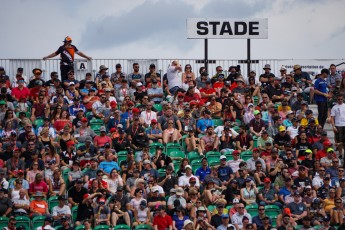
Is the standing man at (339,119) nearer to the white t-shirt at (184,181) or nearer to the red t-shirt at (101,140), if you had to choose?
the white t-shirt at (184,181)

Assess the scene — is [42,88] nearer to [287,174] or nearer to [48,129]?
[48,129]

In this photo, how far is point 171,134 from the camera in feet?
109

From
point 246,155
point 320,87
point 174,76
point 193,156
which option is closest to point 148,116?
point 193,156

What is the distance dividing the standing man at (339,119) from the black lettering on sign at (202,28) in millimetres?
7046

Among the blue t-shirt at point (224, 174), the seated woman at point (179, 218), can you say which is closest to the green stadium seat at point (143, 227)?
the seated woman at point (179, 218)

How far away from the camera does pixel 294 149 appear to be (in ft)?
110

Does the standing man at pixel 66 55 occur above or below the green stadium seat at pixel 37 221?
above

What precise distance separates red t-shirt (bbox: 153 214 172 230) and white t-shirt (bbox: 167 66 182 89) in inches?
323

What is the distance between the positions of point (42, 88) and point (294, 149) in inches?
288

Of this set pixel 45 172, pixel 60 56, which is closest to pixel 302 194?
pixel 45 172

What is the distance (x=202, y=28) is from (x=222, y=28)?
668 mm

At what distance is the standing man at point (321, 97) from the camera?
36594 millimetres

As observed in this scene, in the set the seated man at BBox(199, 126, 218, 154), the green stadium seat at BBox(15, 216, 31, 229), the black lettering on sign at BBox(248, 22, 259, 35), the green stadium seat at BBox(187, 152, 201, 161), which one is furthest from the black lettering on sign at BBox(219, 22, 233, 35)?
the green stadium seat at BBox(15, 216, 31, 229)

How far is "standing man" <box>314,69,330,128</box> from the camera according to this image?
120 ft
